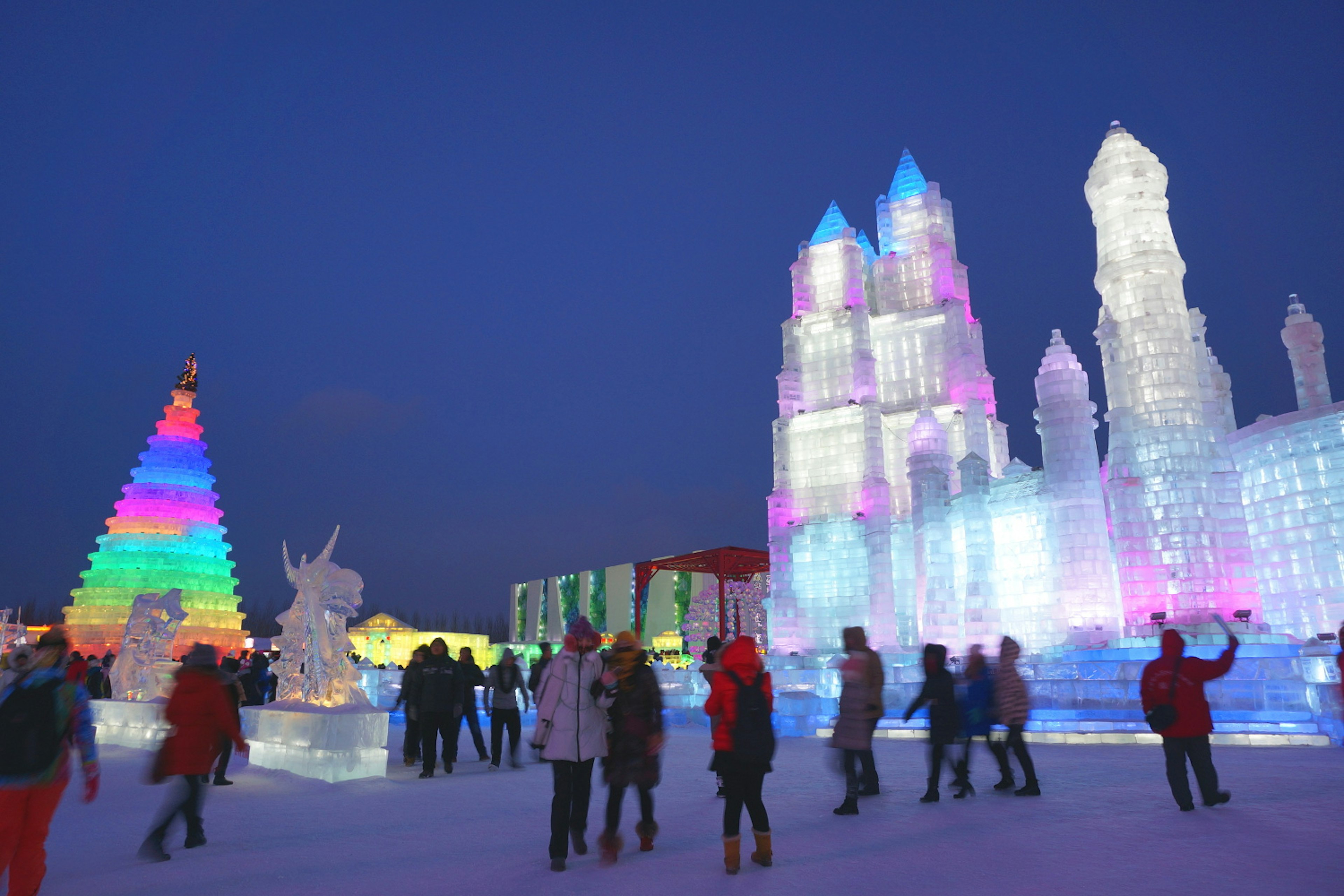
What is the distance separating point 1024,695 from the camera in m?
8.07

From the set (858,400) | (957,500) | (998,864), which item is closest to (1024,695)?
(998,864)

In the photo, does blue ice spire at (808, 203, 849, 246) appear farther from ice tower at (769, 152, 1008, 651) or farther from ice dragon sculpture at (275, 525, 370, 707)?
ice dragon sculpture at (275, 525, 370, 707)

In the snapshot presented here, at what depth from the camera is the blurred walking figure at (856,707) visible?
7.24 meters

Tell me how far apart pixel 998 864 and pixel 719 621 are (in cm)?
3416

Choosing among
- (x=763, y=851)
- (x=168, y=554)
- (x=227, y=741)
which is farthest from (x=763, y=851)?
(x=168, y=554)

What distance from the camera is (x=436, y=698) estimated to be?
1040 centimetres

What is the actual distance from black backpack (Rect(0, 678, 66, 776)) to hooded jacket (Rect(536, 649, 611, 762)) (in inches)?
109

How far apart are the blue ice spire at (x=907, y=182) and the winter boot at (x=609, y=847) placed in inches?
1117

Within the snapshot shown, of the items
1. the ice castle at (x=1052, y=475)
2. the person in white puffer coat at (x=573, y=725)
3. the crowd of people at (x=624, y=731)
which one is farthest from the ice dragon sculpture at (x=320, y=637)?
the ice castle at (x=1052, y=475)

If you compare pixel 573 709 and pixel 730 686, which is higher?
pixel 730 686

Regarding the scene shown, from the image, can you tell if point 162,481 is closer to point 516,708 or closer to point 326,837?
point 516,708

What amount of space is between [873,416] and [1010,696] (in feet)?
63.1

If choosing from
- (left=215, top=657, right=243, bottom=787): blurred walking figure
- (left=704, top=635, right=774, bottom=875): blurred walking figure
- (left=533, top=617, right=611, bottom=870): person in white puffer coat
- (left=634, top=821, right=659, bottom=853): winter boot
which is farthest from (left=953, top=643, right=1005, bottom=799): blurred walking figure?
(left=215, top=657, right=243, bottom=787): blurred walking figure

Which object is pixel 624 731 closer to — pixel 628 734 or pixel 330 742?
pixel 628 734
